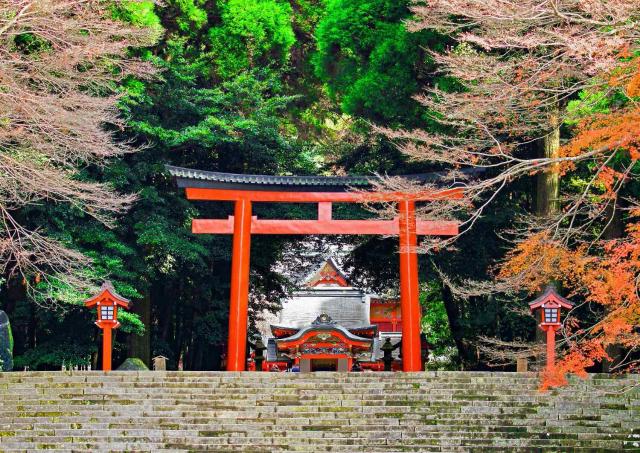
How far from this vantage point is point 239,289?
19375 millimetres

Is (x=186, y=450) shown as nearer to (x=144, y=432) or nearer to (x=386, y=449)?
(x=144, y=432)

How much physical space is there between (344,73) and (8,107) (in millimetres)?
9887

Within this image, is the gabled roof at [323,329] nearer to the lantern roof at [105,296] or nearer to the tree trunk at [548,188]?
the tree trunk at [548,188]

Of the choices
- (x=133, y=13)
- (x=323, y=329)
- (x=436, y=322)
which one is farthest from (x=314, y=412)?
(x=436, y=322)

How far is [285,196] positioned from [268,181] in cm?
41

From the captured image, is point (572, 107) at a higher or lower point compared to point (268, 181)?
higher

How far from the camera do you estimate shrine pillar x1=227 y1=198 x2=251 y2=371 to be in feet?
62.5

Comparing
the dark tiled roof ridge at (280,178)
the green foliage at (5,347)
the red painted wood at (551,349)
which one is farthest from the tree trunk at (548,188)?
the green foliage at (5,347)

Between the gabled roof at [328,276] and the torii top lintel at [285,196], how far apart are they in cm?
806

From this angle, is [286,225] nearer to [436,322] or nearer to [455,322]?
[455,322]

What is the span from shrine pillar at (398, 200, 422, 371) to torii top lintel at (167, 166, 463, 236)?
0.98 feet

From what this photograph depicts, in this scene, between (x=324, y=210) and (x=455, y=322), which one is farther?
(x=455, y=322)

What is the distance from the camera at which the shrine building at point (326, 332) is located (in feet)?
78.7

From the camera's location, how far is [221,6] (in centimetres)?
2478
